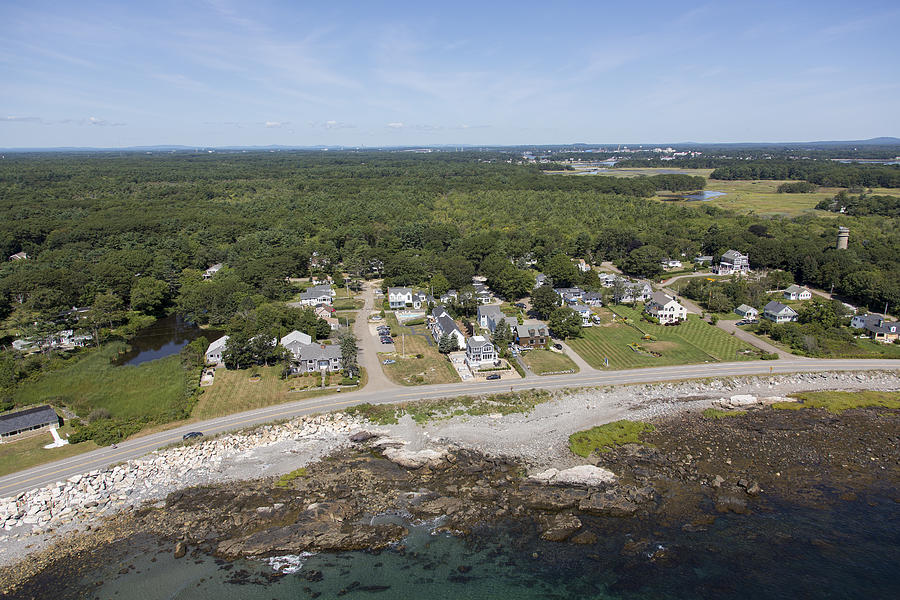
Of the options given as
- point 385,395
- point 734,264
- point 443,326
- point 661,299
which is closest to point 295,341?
point 385,395

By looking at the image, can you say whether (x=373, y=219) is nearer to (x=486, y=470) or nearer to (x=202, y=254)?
(x=202, y=254)

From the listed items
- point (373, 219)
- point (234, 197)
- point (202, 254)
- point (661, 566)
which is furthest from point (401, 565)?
point (234, 197)

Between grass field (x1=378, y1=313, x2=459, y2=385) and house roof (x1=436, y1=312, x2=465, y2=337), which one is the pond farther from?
house roof (x1=436, y1=312, x2=465, y2=337)

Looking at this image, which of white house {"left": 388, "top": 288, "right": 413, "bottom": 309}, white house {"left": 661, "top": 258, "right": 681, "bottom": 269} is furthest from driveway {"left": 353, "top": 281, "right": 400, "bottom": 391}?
white house {"left": 661, "top": 258, "right": 681, "bottom": 269}

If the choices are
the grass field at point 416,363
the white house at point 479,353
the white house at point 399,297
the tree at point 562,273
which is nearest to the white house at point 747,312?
the tree at point 562,273

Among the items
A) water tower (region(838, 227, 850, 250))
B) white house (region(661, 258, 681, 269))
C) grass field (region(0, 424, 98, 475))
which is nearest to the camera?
grass field (region(0, 424, 98, 475))

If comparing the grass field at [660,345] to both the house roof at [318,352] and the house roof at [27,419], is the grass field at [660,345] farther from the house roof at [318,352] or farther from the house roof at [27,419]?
the house roof at [27,419]

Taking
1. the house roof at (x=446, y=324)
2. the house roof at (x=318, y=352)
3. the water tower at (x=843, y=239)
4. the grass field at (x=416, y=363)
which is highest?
the water tower at (x=843, y=239)
